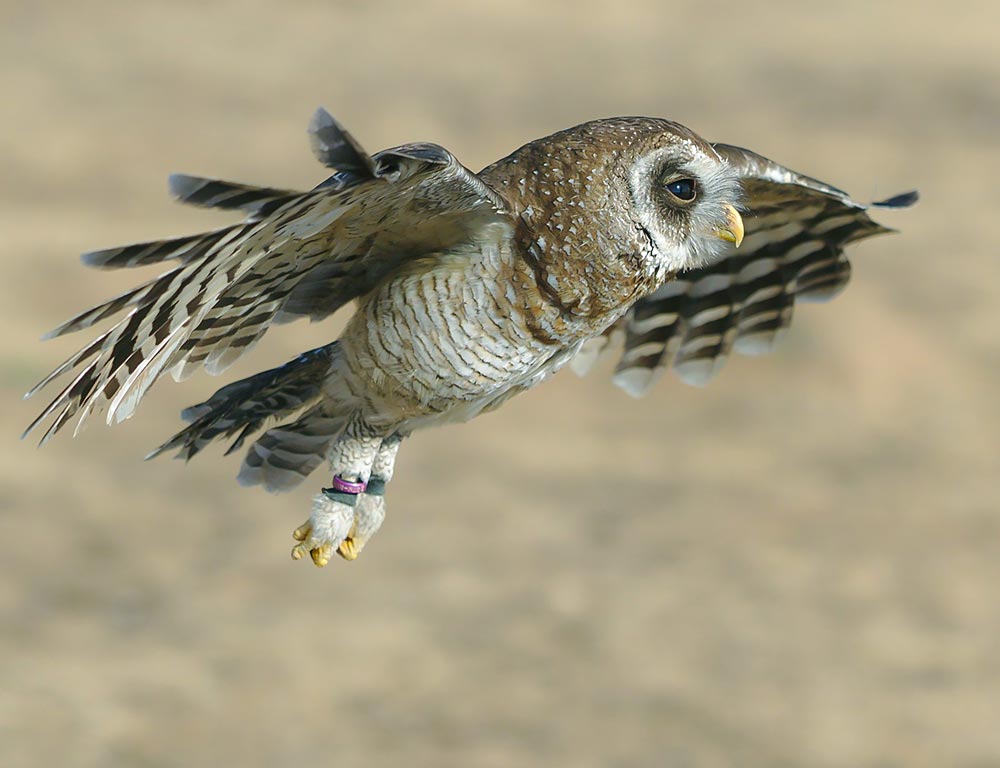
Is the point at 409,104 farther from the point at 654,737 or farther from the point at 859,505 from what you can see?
the point at 654,737

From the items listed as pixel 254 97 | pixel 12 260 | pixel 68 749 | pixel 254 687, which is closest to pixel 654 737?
pixel 254 687

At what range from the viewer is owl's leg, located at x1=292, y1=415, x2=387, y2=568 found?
436 centimetres

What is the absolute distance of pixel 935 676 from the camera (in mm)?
Answer: 13273

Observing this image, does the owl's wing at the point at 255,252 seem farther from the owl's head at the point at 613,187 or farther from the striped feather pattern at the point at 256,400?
the striped feather pattern at the point at 256,400

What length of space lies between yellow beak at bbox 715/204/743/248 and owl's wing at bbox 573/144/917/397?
32.6 inches

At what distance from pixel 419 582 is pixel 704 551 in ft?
8.91

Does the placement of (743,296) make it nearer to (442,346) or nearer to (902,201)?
(902,201)

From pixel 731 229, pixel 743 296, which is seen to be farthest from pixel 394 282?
pixel 743 296

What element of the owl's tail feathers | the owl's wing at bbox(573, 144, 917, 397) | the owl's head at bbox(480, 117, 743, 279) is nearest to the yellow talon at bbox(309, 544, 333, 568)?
the owl's tail feathers

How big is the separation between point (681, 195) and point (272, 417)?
4.75 feet

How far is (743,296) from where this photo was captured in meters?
5.46

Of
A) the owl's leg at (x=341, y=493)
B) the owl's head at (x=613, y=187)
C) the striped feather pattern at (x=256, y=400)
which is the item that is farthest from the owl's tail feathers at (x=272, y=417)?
the owl's head at (x=613, y=187)

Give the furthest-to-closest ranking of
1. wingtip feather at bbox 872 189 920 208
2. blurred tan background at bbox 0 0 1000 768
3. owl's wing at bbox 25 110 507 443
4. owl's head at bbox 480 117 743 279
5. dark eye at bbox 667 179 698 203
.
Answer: blurred tan background at bbox 0 0 1000 768
wingtip feather at bbox 872 189 920 208
dark eye at bbox 667 179 698 203
owl's head at bbox 480 117 743 279
owl's wing at bbox 25 110 507 443

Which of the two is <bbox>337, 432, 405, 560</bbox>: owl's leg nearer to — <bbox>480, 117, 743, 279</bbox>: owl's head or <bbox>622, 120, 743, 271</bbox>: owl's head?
<bbox>480, 117, 743, 279</bbox>: owl's head
